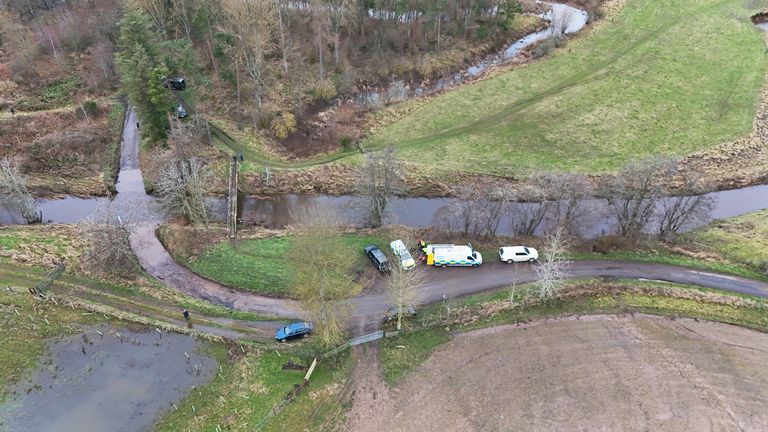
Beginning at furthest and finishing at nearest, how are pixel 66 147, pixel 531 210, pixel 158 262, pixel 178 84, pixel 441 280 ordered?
pixel 178 84 < pixel 66 147 < pixel 531 210 < pixel 158 262 < pixel 441 280

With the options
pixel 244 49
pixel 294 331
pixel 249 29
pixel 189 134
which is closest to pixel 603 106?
pixel 249 29

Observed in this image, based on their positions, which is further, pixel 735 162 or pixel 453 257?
pixel 735 162

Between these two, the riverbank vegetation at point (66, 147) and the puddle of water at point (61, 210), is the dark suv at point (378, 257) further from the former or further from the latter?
the riverbank vegetation at point (66, 147)

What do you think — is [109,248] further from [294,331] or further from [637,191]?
[637,191]

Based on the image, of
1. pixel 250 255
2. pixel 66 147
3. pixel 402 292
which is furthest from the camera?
pixel 66 147

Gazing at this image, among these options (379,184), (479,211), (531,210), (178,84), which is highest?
(178,84)

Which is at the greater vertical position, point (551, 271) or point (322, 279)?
point (322, 279)
